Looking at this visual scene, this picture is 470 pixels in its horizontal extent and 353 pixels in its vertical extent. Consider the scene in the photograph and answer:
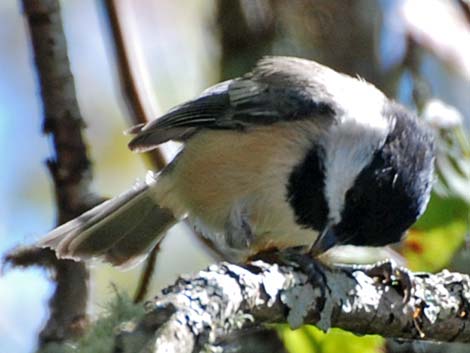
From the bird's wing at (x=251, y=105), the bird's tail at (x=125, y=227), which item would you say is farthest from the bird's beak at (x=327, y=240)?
the bird's tail at (x=125, y=227)

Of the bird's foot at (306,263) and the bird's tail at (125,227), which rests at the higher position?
the bird's foot at (306,263)

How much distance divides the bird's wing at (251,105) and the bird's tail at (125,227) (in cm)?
29

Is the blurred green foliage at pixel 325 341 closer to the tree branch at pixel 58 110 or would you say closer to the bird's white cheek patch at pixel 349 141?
the bird's white cheek patch at pixel 349 141

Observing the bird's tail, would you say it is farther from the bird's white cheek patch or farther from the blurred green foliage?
the blurred green foliage

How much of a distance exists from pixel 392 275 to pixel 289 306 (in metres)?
0.42

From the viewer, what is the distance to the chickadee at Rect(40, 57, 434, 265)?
2699 millimetres

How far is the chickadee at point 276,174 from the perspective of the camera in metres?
2.70

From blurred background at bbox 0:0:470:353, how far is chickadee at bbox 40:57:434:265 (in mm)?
175

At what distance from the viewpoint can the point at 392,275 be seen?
7.94 feet

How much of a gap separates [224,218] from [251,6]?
46.6 inches

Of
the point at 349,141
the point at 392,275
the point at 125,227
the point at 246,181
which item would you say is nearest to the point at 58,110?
the point at 246,181

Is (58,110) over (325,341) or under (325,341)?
over

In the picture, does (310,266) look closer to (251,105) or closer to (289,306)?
(289,306)

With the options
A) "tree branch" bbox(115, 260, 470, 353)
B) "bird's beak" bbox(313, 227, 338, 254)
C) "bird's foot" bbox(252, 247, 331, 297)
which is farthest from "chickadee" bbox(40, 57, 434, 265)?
"tree branch" bbox(115, 260, 470, 353)
